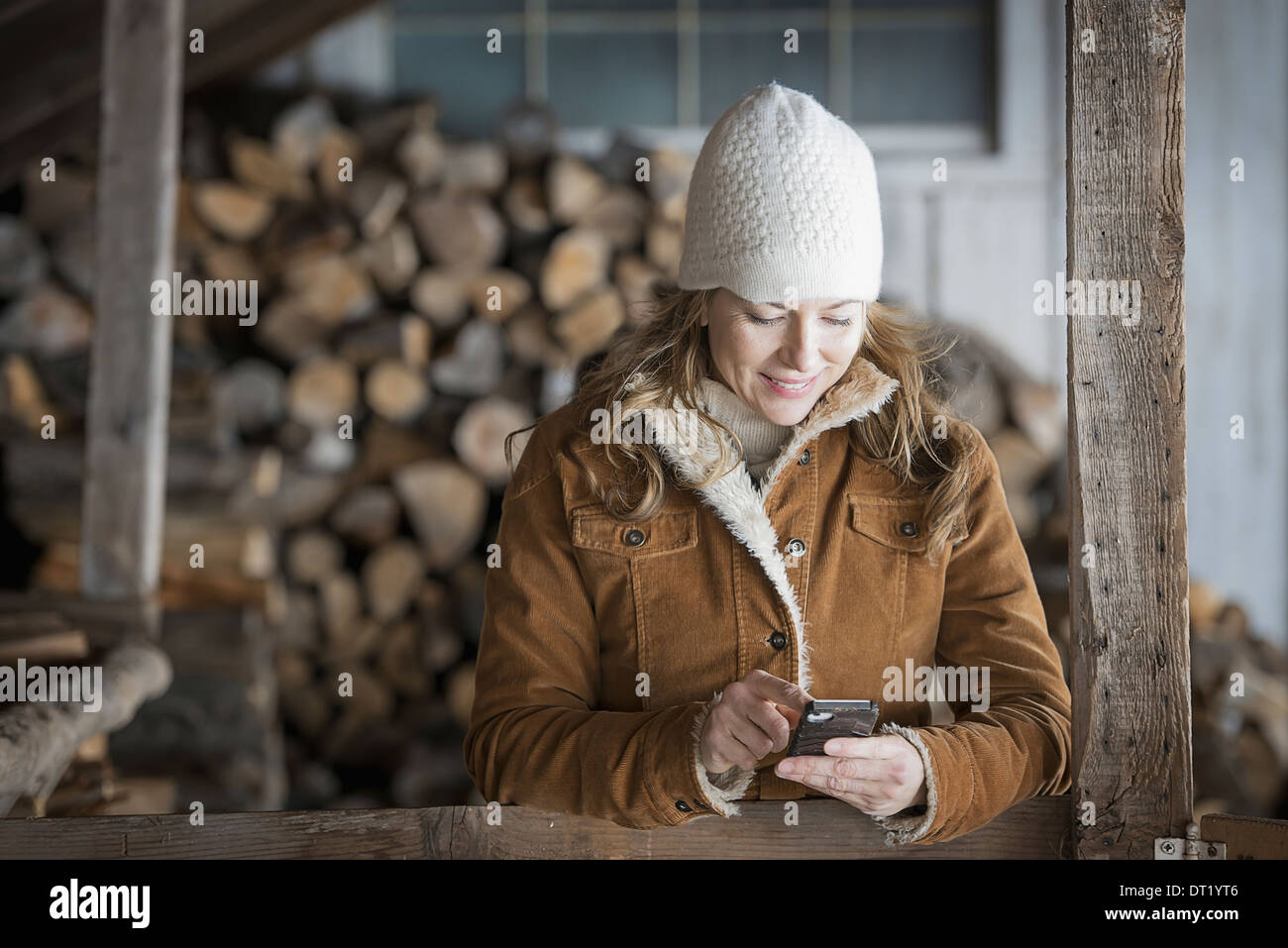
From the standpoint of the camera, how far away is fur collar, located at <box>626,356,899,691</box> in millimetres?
1498

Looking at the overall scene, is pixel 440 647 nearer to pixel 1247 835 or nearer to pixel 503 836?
pixel 503 836

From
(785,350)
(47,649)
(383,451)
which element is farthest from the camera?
(383,451)

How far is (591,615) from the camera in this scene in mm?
1564

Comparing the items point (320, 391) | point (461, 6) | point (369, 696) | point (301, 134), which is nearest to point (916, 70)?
point (461, 6)

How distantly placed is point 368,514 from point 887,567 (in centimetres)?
270

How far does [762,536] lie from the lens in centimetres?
150

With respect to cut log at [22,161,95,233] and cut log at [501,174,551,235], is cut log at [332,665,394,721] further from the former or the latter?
cut log at [22,161,95,233]

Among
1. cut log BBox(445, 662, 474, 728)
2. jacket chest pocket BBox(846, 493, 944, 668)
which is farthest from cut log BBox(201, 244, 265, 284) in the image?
jacket chest pocket BBox(846, 493, 944, 668)

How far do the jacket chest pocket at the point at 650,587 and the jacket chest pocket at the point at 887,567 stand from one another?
0.65ft

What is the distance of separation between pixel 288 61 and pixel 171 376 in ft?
4.34

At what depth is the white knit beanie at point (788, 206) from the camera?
57.7 inches

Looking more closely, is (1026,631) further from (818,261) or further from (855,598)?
(818,261)
